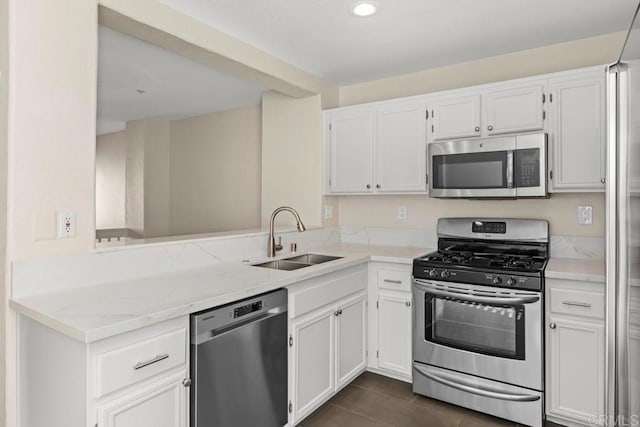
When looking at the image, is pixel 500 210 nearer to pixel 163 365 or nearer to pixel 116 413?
pixel 163 365

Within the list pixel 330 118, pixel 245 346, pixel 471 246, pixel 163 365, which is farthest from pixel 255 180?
pixel 163 365

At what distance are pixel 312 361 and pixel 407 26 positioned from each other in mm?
2110

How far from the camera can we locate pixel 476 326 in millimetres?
2348

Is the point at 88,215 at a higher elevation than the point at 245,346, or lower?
higher

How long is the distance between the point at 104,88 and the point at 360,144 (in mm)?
2471

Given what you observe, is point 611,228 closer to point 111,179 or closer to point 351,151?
point 351,151

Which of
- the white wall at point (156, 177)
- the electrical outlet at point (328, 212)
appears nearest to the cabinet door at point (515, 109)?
the electrical outlet at point (328, 212)

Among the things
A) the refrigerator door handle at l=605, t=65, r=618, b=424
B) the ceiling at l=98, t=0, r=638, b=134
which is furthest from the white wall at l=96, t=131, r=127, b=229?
the refrigerator door handle at l=605, t=65, r=618, b=424

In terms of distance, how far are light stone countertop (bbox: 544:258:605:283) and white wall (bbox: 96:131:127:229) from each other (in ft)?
17.1

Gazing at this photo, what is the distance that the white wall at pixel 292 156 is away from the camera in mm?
3389

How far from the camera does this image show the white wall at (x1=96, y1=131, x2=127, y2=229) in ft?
18.4

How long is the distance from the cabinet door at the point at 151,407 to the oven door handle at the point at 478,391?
1.58 meters

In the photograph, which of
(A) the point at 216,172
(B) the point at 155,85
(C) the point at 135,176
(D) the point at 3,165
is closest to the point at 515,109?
(D) the point at 3,165

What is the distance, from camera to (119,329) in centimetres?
129
